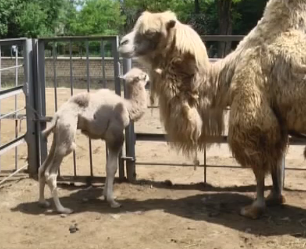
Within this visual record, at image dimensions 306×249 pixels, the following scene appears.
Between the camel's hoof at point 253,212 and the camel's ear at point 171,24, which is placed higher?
the camel's ear at point 171,24

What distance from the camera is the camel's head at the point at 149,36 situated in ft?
18.2

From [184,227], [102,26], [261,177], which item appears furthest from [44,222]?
[102,26]

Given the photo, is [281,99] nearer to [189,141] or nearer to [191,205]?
[189,141]

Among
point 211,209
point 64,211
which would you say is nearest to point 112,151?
point 64,211

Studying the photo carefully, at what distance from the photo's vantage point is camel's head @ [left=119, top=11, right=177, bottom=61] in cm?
555

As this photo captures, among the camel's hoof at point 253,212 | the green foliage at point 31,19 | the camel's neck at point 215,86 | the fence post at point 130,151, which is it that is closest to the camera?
the camel's hoof at point 253,212

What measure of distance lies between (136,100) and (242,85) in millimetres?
1317

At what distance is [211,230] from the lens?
5.13 m

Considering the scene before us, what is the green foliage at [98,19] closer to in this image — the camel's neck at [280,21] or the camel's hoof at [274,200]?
the camel's hoof at [274,200]

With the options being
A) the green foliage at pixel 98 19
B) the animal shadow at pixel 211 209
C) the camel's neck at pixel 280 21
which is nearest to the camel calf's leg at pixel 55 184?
the animal shadow at pixel 211 209

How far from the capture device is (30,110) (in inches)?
274

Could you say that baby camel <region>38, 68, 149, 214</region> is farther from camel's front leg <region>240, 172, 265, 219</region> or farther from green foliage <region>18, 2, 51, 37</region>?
green foliage <region>18, 2, 51, 37</region>

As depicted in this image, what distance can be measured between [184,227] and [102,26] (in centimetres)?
3777

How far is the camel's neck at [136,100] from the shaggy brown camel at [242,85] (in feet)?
1.04
